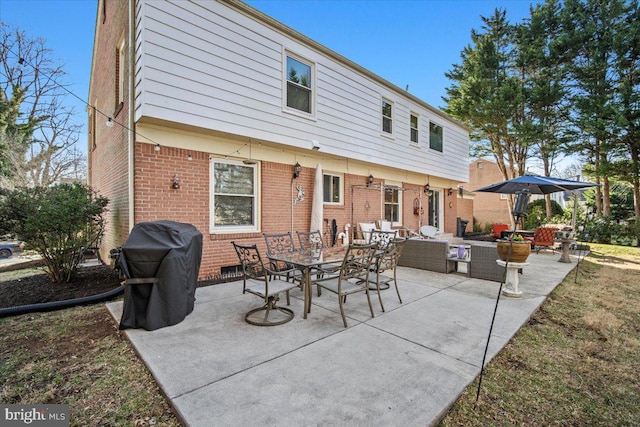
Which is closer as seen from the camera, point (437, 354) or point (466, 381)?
point (466, 381)

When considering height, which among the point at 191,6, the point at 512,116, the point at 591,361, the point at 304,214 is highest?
the point at 512,116

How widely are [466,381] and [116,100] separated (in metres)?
8.65

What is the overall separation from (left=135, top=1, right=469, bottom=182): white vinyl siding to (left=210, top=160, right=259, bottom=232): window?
0.88 meters

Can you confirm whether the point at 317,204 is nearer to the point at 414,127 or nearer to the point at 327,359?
the point at 327,359

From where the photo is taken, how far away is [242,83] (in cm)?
602

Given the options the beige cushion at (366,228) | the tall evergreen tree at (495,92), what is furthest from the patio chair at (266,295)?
the tall evergreen tree at (495,92)

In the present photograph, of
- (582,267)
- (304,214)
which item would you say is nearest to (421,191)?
(582,267)

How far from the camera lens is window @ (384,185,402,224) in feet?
34.7

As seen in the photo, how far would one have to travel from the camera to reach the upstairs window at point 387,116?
9.72 meters

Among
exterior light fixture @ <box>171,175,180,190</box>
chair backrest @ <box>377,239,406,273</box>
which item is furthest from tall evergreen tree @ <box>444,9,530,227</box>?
exterior light fixture @ <box>171,175,180,190</box>

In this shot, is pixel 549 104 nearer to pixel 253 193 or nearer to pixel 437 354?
pixel 253 193

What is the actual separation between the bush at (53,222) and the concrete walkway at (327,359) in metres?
2.10

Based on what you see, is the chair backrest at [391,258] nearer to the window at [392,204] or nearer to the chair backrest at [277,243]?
the chair backrest at [277,243]

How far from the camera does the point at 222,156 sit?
6344 mm
